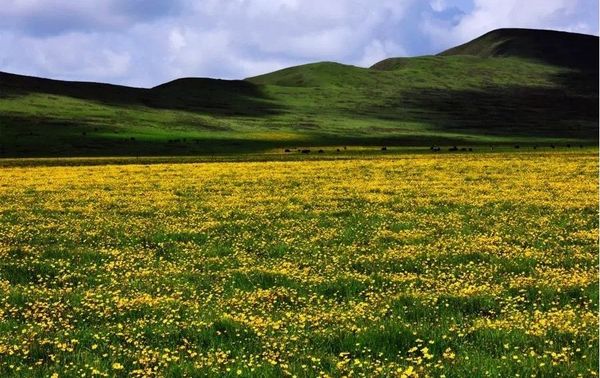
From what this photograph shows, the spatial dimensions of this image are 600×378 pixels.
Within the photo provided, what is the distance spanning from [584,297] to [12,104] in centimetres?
18973

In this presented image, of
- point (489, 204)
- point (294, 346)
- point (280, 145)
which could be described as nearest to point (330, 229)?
point (489, 204)

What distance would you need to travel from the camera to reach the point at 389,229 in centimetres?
2234

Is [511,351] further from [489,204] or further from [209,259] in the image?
[489,204]

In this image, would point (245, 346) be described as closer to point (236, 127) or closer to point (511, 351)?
point (511, 351)

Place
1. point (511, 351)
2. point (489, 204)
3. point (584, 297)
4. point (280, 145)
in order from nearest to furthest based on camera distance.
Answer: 1. point (511, 351)
2. point (584, 297)
3. point (489, 204)
4. point (280, 145)

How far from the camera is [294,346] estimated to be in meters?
10.0

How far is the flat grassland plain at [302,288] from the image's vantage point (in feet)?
31.0

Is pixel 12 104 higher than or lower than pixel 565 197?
higher

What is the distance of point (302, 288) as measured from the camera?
13.9 meters

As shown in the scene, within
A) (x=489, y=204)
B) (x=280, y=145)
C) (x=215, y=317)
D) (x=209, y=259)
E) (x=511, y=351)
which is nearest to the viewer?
(x=511, y=351)

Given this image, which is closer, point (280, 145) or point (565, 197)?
point (565, 197)

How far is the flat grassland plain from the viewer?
31.0 feet

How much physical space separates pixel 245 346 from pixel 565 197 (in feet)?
83.8

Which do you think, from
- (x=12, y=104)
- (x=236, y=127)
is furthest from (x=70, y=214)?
(x=12, y=104)
